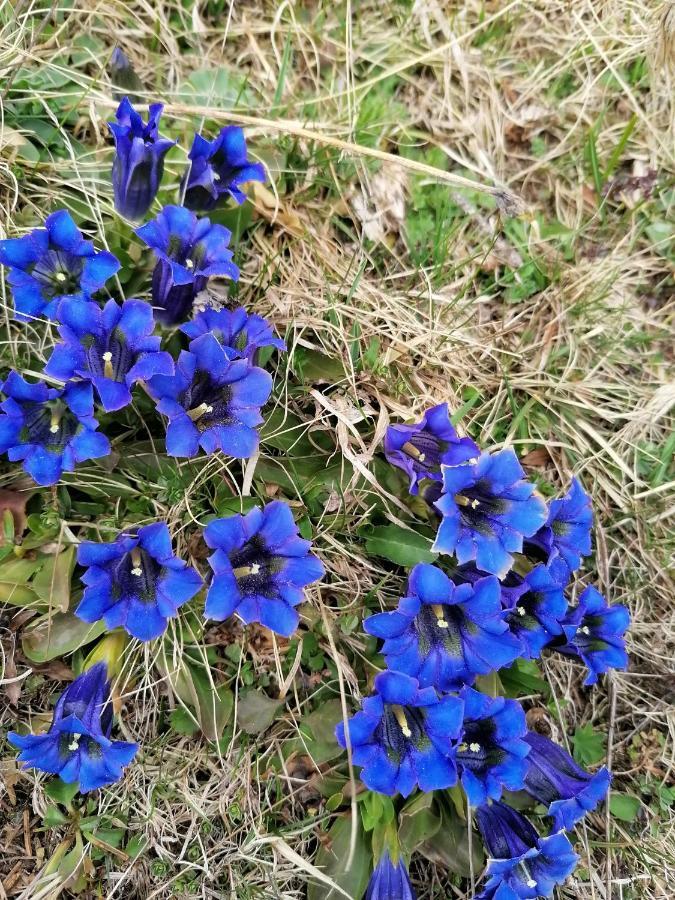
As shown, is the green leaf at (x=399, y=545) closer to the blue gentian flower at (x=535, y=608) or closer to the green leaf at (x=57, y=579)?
the blue gentian flower at (x=535, y=608)

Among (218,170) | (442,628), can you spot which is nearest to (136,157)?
(218,170)

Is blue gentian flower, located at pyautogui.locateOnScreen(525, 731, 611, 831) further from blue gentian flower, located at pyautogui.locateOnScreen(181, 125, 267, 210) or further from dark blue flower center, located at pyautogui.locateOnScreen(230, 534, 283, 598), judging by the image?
blue gentian flower, located at pyautogui.locateOnScreen(181, 125, 267, 210)

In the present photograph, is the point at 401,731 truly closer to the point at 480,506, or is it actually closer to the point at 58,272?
the point at 480,506

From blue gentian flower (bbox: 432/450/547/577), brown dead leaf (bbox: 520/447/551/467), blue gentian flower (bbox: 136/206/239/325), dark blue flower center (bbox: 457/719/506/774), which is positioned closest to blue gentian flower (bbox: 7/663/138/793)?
dark blue flower center (bbox: 457/719/506/774)

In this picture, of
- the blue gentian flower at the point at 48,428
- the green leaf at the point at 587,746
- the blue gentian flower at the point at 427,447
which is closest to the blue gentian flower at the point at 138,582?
the blue gentian flower at the point at 48,428

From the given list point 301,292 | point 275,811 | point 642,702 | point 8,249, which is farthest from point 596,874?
point 8,249

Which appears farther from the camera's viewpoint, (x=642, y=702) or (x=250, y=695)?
(x=642, y=702)

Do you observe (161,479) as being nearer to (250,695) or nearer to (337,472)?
(337,472)
